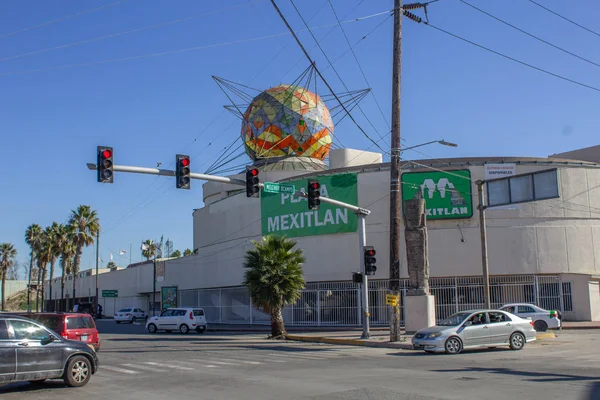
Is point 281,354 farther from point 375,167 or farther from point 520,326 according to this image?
point 375,167

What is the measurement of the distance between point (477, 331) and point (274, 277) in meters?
11.9

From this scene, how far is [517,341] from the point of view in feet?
69.4

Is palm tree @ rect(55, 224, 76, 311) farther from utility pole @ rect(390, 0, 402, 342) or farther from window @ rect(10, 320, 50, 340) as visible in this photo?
window @ rect(10, 320, 50, 340)

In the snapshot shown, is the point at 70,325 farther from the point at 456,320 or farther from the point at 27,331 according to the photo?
the point at 456,320

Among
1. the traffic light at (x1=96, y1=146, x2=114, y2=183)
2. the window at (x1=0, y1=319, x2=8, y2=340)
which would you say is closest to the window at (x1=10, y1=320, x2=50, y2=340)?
the window at (x1=0, y1=319, x2=8, y2=340)

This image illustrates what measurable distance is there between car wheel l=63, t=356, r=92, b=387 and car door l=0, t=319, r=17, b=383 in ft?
3.78

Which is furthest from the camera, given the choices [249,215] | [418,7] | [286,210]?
Result: [249,215]

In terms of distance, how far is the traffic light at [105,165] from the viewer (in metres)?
16.5

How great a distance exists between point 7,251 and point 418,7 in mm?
79838

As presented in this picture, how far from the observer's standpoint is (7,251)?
87688mm

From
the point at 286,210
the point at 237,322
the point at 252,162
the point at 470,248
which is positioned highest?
the point at 252,162

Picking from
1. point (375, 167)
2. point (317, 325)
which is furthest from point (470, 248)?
point (317, 325)

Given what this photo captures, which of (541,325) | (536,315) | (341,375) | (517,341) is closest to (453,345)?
(517,341)

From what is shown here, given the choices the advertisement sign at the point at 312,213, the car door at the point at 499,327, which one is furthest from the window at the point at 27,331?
the advertisement sign at the point at 312,213
